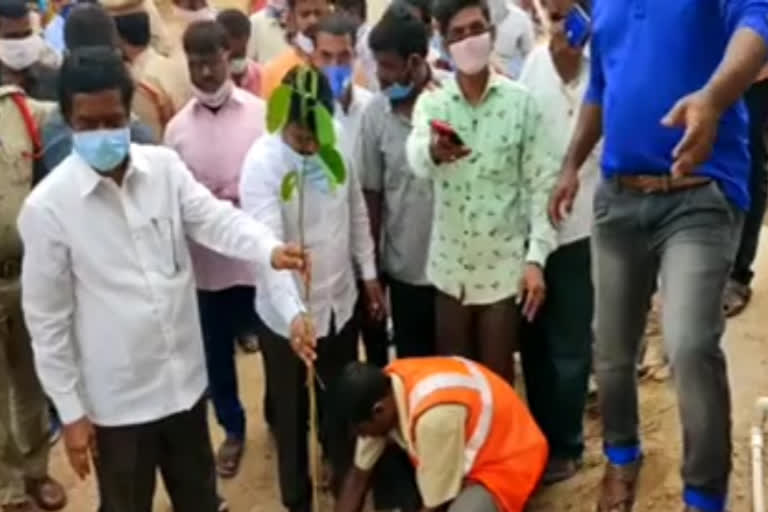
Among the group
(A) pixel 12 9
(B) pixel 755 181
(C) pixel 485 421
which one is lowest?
(C) pixel 485 421

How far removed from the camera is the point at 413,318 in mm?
4836

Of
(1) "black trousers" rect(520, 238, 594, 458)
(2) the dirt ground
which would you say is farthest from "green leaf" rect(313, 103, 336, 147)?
(2) the dirt ground

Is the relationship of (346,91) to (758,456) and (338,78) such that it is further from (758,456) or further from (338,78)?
(758,456)

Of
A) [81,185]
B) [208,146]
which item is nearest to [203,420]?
[81,185]

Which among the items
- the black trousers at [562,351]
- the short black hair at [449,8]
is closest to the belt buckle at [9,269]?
the short black hair at [449,8]

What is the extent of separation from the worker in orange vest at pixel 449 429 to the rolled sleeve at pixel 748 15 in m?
1.62

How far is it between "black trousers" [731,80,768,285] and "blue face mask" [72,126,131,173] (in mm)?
2573

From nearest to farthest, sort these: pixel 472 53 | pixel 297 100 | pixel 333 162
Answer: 1. pixel 333 162
2. pixel 297 100
3. pixel 472 53

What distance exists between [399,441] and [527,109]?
3.76ft

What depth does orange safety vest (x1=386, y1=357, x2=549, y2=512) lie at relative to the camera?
13.9 feet

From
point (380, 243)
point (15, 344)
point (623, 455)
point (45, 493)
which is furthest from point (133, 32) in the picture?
point (623, 455)

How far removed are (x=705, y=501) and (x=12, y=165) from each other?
2.56 m

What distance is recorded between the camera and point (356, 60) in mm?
5457

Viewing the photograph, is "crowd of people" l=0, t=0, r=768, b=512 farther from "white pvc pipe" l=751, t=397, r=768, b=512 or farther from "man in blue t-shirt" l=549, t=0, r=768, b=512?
"white pvc pipe" l=751, t=397, r=768, b=512
